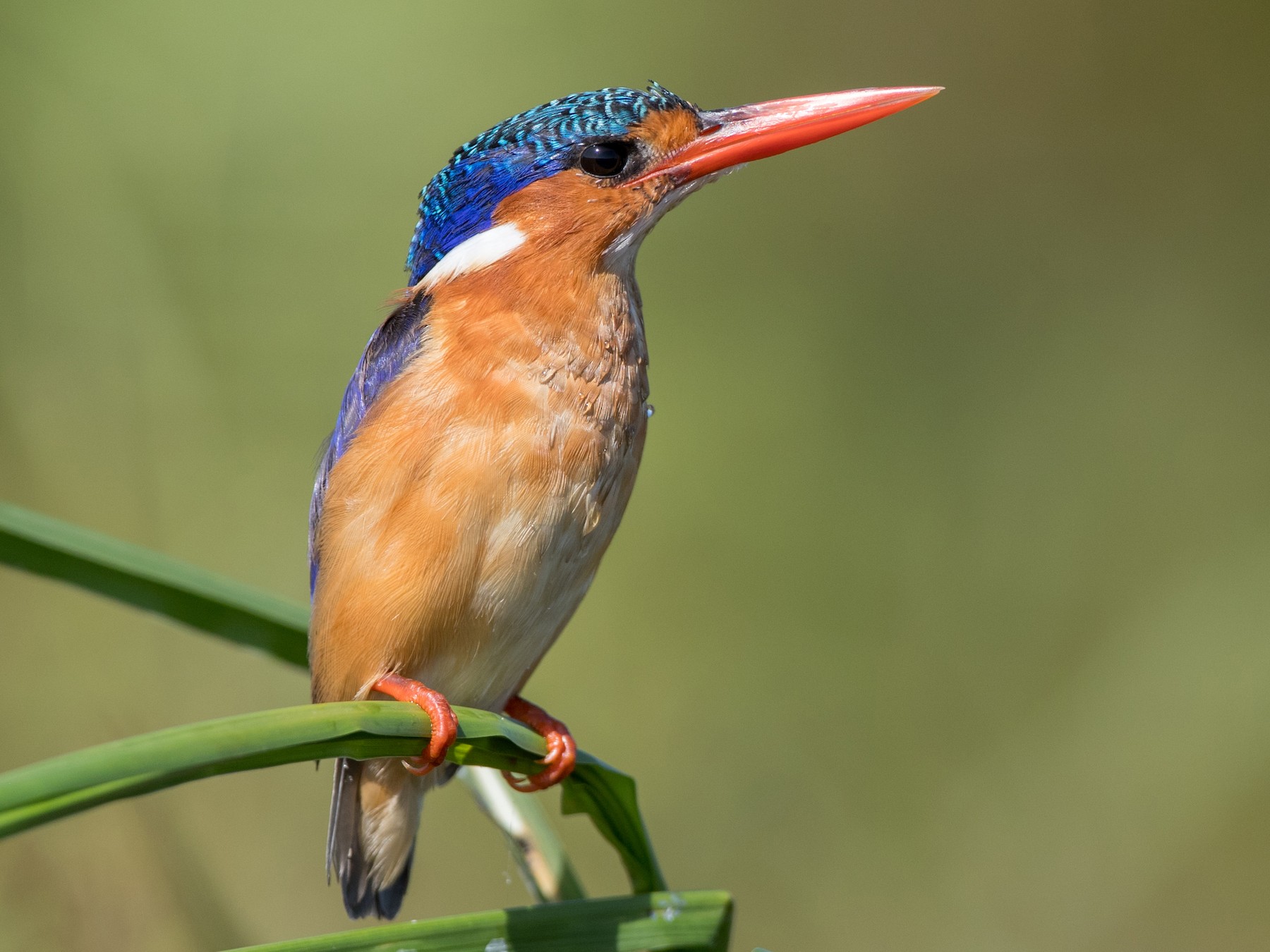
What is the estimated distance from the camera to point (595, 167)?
1.67 meters

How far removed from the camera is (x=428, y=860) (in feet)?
9.96

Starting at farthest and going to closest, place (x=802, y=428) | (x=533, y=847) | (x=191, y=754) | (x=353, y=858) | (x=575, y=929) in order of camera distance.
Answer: (x=802, y=428), (x=353, y=858), (x=533, y=847), (x=575, y=929), (x=191, y=754)

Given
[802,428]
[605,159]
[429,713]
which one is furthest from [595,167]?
[802,428]

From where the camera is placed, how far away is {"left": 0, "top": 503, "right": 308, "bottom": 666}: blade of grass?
1.14m

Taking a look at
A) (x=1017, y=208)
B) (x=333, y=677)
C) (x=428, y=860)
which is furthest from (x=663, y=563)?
(x=333, y=677)

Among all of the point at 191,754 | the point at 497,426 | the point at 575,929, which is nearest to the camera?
the point at 191,754

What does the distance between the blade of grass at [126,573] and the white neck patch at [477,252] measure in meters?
0.58

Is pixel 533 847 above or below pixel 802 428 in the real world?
below

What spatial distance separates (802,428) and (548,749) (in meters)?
2.28

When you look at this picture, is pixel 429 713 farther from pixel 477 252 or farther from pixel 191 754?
pixel 477 252

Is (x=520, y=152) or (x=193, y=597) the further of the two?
(x=520, y=152)

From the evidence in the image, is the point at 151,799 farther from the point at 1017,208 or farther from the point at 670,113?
the point at 1017,208

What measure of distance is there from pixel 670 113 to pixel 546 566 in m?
0.67

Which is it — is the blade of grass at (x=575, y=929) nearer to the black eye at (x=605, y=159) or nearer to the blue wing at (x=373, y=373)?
the blue wing at (x=373, y=373)
